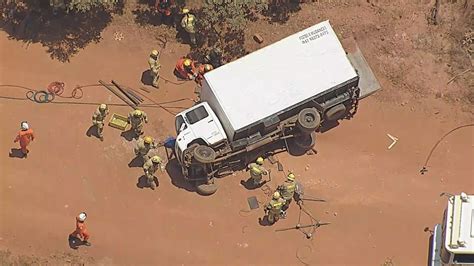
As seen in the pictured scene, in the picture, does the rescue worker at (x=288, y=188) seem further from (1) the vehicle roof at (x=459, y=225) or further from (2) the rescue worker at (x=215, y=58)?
(2) the rescue worker at (x=215, y=58)

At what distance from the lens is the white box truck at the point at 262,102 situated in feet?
88.4

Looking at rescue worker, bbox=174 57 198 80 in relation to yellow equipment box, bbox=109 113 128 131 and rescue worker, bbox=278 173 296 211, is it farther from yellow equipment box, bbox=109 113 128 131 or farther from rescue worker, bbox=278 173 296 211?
rescue worker, bbox=278 173 296 211

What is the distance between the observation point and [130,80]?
29.7 meters

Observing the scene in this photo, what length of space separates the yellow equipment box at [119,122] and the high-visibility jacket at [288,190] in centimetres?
613

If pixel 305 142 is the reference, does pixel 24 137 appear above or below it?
above

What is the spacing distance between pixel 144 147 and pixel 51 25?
703cm

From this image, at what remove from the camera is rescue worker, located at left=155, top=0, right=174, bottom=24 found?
30781mm

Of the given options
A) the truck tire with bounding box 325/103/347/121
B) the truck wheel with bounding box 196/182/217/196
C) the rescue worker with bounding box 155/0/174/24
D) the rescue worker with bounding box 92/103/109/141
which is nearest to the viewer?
the truck wheel with bounding box 196/182/217/196

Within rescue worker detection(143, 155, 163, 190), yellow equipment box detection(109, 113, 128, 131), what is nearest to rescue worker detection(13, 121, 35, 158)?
yellow equipment box detection(109, 113, 128, 131)

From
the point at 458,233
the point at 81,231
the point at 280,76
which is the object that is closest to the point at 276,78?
the point at 280,76

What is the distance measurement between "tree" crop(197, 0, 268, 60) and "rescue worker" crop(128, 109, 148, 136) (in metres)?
4.32

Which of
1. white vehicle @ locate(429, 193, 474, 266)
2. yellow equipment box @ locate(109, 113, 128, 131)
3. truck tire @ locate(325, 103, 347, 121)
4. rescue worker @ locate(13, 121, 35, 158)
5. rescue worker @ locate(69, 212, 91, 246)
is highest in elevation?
rescue worker @ locate(13, 121, 35, 158)

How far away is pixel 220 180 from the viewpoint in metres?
27.7

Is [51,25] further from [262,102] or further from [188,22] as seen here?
[262,102]
